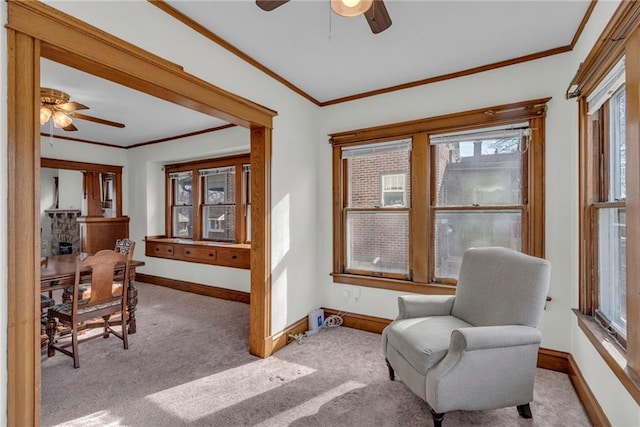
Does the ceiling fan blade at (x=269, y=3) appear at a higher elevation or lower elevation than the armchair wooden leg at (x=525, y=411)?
higher

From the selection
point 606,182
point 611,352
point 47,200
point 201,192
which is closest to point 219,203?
point 201,192

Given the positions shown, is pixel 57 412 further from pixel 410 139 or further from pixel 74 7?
pixel 410 139

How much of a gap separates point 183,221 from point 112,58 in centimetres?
425

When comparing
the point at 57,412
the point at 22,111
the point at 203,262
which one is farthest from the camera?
the point at 203,262

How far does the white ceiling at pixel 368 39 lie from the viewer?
1952 mm

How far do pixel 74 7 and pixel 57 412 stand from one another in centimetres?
239

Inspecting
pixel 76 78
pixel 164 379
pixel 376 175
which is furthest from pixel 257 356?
pixel 76 78

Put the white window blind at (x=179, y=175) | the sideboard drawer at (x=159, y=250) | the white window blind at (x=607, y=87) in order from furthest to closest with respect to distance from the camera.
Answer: the white window blind at (x=179, y=175), the sideboard drawer at (x=159, y=250), the white window blind at (x=607, y=87)

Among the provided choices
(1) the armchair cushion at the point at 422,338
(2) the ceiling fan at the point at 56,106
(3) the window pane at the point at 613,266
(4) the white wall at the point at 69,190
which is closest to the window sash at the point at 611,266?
(3) the window pane at the point at 613,266

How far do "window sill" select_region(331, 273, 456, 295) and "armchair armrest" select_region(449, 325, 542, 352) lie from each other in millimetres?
1030

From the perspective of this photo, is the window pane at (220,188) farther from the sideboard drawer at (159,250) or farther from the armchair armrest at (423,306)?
the armchair armrest at (423,306)

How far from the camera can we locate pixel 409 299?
7.81 feet

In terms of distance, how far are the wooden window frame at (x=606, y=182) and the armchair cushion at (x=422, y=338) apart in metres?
0.78

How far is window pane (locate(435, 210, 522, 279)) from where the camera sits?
2.71m
